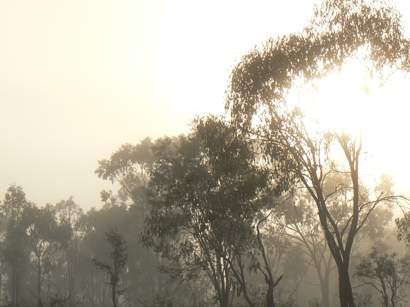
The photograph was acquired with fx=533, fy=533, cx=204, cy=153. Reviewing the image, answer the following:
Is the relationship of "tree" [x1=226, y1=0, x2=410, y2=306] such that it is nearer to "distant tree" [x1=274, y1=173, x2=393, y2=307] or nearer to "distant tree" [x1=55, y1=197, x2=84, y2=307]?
"distant tree" [x1=274, y1=173, x2=393, y2=307]

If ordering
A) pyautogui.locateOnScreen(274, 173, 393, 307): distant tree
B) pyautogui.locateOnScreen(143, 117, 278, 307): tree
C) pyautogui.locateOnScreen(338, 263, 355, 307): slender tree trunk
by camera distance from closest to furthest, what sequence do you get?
1. pyautogui.locateOnScreen(338, 263, 355, 307): slender tree trunk
2. pyautogui.locateOnScreen(143, 117, 278, 307): tree
3. pyautogui.locateOnScreen(274, 173, 393, 307): distant tree

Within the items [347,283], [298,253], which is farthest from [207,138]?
[298,253]

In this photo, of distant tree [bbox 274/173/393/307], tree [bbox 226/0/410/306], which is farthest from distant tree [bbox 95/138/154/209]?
tree [bbox 226/0/410/306]

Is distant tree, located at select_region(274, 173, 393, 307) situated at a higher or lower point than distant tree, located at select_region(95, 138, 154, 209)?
lower

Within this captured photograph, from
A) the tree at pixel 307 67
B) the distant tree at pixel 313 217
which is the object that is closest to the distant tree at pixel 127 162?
the distant tree at pixel 313 217

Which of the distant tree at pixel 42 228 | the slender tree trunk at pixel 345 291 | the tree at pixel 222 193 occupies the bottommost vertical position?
the slender tree trunk at pixel 345 291

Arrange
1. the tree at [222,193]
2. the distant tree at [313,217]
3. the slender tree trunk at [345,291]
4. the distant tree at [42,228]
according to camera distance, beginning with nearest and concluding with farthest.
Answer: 1. the slender tree trunk at [345,291]
2. the tree at [222,193]
3. the distant tree at [313,217]
4. the distant tree at [42,228]

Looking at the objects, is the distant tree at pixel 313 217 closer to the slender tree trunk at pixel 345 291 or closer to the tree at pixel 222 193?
the tree at pixel 222 193

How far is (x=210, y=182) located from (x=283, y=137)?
685 cm

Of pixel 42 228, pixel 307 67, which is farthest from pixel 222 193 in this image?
pixel 42 228

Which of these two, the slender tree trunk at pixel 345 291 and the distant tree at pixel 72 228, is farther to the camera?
the distant tree at pixel 72 228

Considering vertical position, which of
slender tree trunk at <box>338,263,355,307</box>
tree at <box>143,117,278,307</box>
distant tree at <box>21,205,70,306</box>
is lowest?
slender tree trunk at <box>338,263,355,307</box>

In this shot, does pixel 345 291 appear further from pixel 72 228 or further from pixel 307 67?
pixel 72 228

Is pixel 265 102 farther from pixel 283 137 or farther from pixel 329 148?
pixel 329 148
